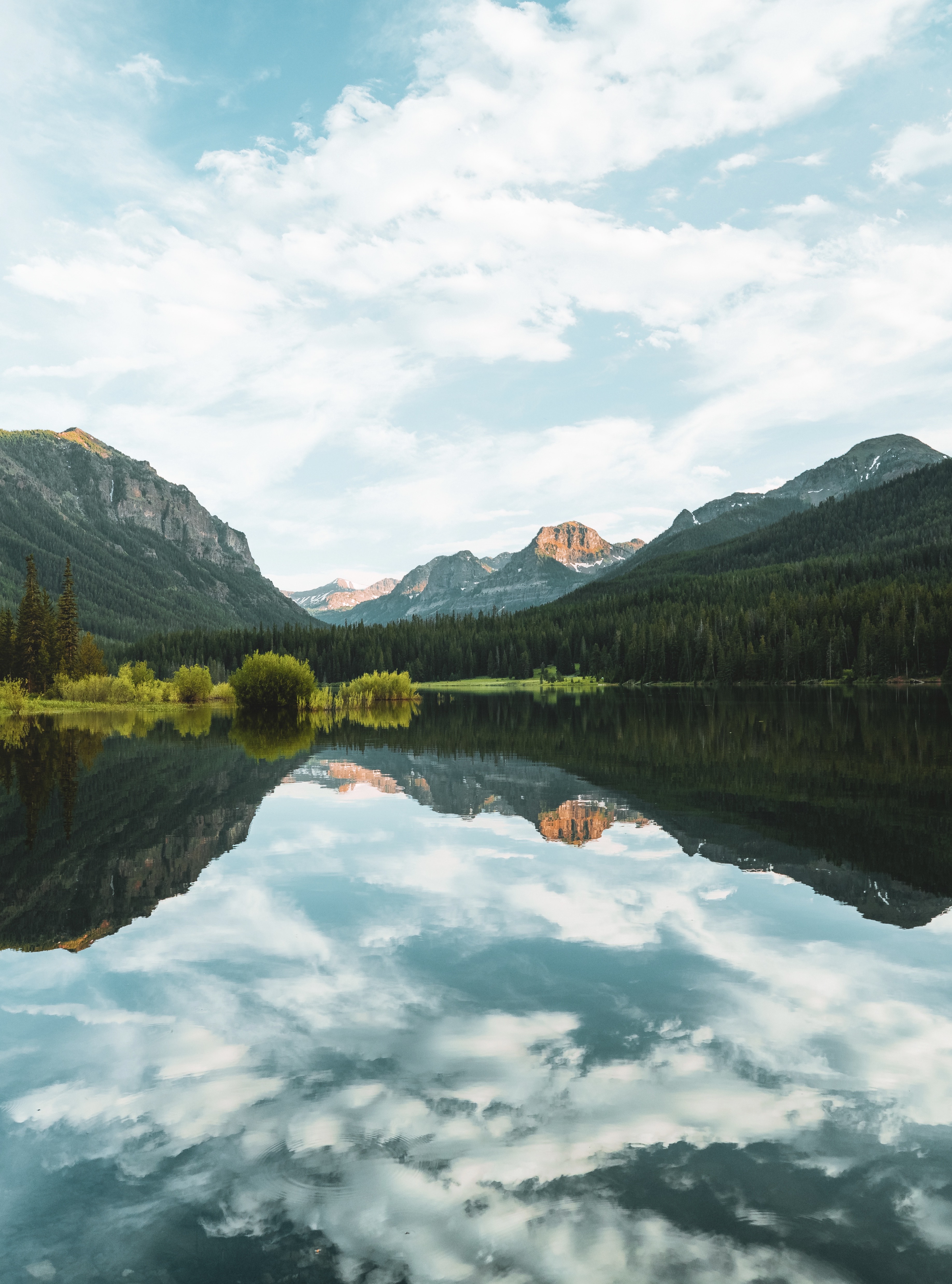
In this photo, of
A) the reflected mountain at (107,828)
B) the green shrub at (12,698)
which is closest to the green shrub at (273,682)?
the green shrub at (12,698)

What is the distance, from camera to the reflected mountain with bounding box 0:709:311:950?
1448 centimetres

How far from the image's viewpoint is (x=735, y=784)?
28969 mm

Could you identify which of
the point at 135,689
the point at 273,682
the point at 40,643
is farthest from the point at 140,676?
the point at 273,682

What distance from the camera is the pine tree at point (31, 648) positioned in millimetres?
106188

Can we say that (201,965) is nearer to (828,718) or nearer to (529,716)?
(828,718)

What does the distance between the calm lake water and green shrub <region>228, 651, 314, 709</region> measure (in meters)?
68.3

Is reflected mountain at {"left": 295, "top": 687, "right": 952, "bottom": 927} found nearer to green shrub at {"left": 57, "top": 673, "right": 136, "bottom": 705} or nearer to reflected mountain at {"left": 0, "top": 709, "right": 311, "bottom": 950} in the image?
reflected mountain at {"left": 0, "top": 709, "right": 311, "bottom": 950}

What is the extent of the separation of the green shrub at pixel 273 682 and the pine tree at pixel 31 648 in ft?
115

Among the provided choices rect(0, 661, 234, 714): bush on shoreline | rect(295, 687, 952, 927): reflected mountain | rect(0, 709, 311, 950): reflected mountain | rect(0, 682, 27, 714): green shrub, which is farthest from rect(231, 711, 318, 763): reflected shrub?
rect(0, 682, 27, 714): green shrub

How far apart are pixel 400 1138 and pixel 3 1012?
653 cm

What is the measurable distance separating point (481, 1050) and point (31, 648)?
117 metres

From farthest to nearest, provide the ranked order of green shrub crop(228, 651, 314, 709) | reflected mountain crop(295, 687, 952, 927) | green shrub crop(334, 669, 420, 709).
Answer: green shrub crop(334, 669, 420, 709) → green shrub crop(228, 651, 314, 709) → reflected mountain crop(295, 687, 952, 927)

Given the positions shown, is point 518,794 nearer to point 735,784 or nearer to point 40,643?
point 735,784

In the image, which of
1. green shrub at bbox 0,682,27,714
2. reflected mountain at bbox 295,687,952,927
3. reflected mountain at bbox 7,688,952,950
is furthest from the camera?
green shrub at bbox 0,682,27,714
